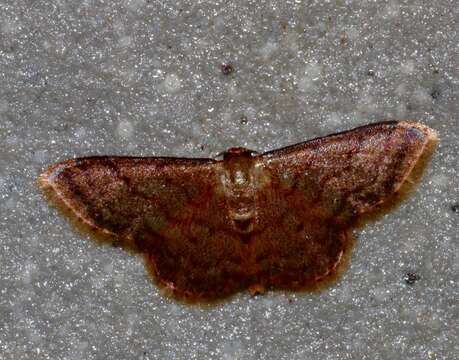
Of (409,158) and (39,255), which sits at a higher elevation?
(409,158)

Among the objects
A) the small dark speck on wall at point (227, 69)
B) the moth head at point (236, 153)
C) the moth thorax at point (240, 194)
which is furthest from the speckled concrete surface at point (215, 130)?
the moth thorax at point (240, 194)

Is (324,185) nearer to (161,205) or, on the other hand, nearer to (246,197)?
(246,197)

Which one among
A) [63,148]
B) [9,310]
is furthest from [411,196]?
[9,310]

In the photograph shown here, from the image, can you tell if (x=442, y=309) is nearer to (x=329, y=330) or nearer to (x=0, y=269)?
(x=329, y=330)

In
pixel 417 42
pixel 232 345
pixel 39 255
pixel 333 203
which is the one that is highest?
pixel 417 42

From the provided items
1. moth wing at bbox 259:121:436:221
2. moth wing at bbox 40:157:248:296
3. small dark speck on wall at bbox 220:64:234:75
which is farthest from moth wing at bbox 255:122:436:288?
small dark speck on wall at bbox 220:64:234:75

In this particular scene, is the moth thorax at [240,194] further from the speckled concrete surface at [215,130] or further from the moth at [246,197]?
the speckled concrete surface at [215,130]
